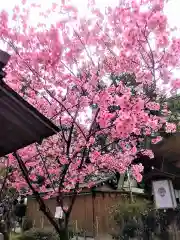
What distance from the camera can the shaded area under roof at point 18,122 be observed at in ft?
11.6

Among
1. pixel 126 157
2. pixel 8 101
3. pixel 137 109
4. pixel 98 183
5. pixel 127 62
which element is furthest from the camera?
pixel 98 183

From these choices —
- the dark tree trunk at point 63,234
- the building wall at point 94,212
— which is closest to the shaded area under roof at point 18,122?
the dark tree trunk at point 63,234

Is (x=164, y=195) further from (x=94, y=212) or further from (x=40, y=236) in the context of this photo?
(x=94, y=212)

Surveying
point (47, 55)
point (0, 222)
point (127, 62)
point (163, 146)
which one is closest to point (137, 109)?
point (127, 62)

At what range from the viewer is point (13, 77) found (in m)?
7.43

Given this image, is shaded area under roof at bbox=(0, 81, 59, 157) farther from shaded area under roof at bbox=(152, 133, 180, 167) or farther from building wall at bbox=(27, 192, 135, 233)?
building wall at bbox=(27, 192, 135, 233)

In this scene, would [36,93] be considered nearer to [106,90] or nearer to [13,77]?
[13,77]

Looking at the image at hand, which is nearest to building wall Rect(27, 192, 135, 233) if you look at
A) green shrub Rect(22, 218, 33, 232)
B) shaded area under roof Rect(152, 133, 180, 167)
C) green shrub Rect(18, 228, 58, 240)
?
green shrub Rect(18, 228, 58, 240)

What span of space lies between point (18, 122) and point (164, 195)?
6348mm

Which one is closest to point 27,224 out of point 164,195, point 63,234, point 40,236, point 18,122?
point 40,236

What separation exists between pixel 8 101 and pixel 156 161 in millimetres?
7801

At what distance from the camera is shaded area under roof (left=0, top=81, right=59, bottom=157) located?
3.53 meters

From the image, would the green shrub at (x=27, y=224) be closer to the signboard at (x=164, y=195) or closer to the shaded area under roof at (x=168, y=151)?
the shaded area under roof at (x=168, y=151)

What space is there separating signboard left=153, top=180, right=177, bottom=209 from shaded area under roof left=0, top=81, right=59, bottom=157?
18.8ft
